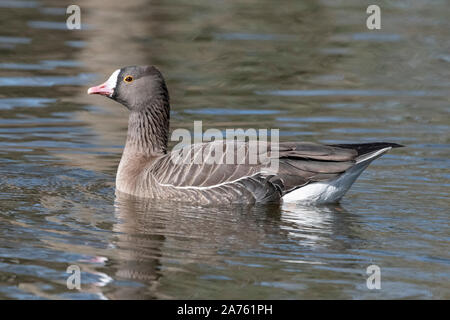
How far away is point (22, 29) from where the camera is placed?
69.0 ft

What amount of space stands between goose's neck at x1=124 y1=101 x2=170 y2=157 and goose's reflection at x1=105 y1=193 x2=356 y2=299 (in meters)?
0.82

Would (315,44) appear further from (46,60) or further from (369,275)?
(369,275)

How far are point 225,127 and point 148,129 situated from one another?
2.85 metres

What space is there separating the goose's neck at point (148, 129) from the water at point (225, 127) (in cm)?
67

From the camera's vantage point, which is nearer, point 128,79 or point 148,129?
point 128,79

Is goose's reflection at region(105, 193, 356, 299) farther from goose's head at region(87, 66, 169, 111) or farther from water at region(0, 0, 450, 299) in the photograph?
goose's head at region(87, 66, 169, 111)

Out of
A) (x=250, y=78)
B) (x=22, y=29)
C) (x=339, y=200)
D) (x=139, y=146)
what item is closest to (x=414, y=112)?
(x=250, y=78)

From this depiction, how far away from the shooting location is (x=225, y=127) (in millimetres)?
14219

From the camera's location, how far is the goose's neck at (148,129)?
11531 millimetres

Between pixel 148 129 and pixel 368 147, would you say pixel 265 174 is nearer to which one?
pixel 368 147

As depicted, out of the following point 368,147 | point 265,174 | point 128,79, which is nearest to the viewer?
point 368,147

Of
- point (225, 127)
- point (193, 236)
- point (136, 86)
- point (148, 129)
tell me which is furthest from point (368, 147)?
point (225, 127)

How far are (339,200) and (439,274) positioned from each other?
297cm

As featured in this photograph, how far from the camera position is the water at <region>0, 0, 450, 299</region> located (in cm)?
809
